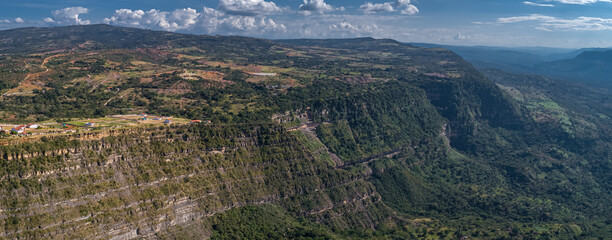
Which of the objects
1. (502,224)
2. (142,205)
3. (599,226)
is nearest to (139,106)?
(142,205)

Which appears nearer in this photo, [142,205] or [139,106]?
[142,205]

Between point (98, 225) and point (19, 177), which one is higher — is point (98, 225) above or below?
below

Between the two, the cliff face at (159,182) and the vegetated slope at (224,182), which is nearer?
the cliff face at (159,182)

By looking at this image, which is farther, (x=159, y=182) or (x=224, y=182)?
(x=224, y=182)

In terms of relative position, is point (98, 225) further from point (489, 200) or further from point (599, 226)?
point (599, 226)

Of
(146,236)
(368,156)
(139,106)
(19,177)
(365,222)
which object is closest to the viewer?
(19,177)

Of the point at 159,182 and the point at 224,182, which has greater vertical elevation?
the point at 159,182

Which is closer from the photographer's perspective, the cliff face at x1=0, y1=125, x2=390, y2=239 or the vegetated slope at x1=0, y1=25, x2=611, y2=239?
the cliff face at x1=0, y1=125, x2=390, y2=239

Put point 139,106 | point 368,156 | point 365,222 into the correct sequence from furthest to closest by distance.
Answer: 1. point 368,156
2. point 139,106
3. point 365,222
